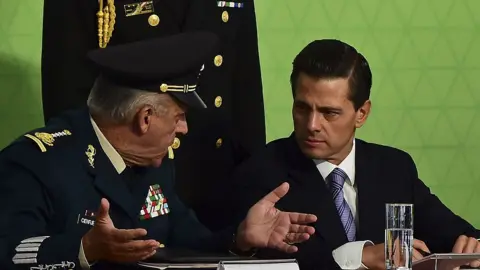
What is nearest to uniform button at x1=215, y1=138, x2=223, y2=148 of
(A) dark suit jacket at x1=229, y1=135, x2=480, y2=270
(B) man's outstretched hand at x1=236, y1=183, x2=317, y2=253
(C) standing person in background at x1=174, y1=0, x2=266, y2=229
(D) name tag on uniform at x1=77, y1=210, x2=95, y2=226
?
(C) standing person in background at x1=174, y1=0, x2=266, y2=229

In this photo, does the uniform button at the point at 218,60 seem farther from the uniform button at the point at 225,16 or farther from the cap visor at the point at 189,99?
the cap visor at the point at 189,99

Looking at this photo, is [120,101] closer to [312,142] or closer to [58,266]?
[58,266]

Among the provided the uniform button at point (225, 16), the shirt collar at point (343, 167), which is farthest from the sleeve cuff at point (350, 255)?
the uniform button at point (225, 16)

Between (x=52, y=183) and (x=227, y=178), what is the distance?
31.4 inches

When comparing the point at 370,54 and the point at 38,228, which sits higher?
the point at 370,54

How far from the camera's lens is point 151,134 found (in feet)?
8.24

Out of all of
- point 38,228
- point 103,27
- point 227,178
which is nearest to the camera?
point 38,228

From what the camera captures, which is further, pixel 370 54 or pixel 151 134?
pixel 370 54

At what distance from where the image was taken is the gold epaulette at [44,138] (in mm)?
2433

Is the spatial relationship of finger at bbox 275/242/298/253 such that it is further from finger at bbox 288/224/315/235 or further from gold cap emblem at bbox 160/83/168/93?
gold cap emblem at bbox 160/83/168/93

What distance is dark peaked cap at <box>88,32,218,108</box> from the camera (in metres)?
2.41

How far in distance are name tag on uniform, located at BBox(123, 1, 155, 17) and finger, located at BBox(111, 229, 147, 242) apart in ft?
3.30

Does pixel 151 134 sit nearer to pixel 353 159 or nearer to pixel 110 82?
pixel 110 82

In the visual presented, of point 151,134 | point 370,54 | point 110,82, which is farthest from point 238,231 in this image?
point 370,54
